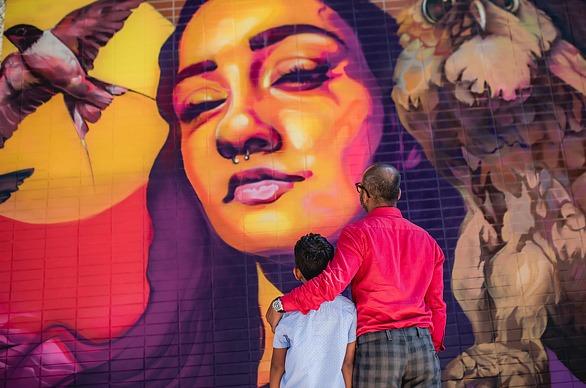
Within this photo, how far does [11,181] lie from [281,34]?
242 centimetres

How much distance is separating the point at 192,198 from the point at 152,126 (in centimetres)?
68

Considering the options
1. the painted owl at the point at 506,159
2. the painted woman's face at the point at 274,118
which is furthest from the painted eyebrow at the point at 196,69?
the painted owl at the point at 506,159

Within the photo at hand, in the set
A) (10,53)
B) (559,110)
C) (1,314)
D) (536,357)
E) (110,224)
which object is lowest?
(536,357)

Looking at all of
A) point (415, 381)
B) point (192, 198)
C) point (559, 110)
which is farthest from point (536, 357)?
point (192, 198)

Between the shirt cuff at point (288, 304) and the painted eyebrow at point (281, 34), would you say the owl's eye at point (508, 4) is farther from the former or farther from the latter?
the shirt cuff at point (288, 304)

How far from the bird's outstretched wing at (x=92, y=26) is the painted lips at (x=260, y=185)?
1580 millimetres

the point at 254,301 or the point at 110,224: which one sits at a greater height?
the point at 110,224

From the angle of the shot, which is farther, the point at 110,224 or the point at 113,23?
the point at 113,23

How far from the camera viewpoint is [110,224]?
5.12 m

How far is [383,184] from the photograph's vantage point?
300 cm

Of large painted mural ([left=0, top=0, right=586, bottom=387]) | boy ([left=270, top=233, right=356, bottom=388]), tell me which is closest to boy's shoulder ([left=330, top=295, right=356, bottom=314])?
boy ([left=270, top=233, right=356, bottom=388])

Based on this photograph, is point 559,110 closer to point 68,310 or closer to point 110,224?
point 110,224

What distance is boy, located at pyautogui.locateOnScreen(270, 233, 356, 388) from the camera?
2.75 metres

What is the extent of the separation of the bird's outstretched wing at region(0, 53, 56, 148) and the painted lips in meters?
1.67
